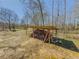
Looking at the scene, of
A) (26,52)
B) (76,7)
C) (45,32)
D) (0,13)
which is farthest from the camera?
(0,13)

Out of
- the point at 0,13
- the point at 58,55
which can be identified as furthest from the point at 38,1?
the point at 0,13

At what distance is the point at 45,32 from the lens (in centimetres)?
2367

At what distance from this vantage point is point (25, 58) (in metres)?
13.8

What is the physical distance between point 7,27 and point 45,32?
38901mm

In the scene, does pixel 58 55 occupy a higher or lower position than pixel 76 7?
lower

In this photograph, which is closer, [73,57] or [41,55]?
[41,55]

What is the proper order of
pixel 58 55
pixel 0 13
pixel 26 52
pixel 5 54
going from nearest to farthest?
1. pixel 5 54
2. pixel 26 52
3. pixel 58 55
4. pixel 0 13

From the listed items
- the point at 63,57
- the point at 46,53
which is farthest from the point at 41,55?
the point at 63,57

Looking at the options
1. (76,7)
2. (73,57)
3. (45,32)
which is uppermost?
(76,7)

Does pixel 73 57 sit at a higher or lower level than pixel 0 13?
lower

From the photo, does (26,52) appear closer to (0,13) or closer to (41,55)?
Result: (41,55)

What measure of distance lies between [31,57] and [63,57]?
2.70 m

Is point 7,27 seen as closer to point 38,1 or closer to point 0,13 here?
point 0,13

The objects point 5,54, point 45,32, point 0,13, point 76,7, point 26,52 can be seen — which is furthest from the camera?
point 0,13
